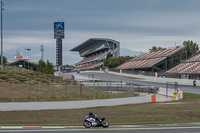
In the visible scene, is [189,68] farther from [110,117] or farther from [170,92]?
[110,117]

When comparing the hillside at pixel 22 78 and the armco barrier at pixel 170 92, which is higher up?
the hillside at pixel 22 78

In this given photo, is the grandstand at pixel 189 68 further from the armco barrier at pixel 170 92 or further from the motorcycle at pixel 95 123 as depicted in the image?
the motorcycle at pixel 95 123

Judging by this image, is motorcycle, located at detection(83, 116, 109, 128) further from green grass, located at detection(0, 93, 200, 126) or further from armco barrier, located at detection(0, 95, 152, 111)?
armco barrier, located at detection(0, 95, 152, 111)

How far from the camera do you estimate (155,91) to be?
54906mm

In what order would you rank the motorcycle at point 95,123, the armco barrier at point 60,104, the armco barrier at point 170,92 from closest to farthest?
the motorcycle at point 95,123 < the armco barrier at point 60,104 < the armco barrier at point 170,92

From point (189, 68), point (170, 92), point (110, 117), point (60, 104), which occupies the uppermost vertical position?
point (189, 68)

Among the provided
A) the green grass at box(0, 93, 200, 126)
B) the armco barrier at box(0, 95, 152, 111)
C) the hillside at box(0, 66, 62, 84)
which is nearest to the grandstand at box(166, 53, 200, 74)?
the hillside at box(0, 66, 62, 84)

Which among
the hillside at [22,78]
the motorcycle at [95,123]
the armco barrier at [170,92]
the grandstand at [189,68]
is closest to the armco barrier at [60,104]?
the armco barrier at [170,92]

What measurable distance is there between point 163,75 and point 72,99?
167 ft

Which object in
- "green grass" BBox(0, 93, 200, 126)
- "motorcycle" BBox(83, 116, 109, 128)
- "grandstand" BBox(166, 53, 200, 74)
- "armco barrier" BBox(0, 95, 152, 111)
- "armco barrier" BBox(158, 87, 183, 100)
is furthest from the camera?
"grandstand" BBox(166, 53, 200, 74)

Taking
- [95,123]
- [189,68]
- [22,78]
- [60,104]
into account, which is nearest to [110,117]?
[95,123]

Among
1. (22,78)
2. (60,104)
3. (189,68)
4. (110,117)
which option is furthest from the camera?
(189,68)

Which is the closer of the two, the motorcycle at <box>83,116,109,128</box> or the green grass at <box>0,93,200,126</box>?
the motorcycle at <box>83,116,109,128</box>

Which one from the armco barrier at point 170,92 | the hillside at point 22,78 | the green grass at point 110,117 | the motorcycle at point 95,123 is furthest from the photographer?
the hillside at point 22,78
